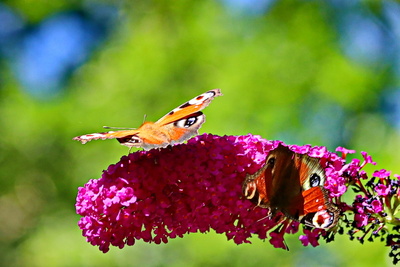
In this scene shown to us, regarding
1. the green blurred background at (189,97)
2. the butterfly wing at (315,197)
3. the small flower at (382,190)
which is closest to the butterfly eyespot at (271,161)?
the butterfly wing at (315,197)

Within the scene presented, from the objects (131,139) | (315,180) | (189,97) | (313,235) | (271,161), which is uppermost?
(189,97)

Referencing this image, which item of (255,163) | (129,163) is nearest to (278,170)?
(255,163)

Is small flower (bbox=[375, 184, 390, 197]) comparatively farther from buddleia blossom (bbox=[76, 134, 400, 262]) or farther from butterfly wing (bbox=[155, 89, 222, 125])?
butterfly wing (bbox=[155, 89, 222, 125])

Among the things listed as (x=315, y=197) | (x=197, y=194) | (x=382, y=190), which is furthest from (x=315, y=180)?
(x=197, y=194)

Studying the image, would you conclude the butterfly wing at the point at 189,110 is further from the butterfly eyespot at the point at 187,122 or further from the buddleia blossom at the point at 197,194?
the buddleia blossom at the point at 197,194

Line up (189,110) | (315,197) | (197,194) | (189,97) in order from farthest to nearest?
(189,97) < (189,110) < (197,194) < (315,197)

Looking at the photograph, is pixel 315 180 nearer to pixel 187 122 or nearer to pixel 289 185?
pixel 289 185
